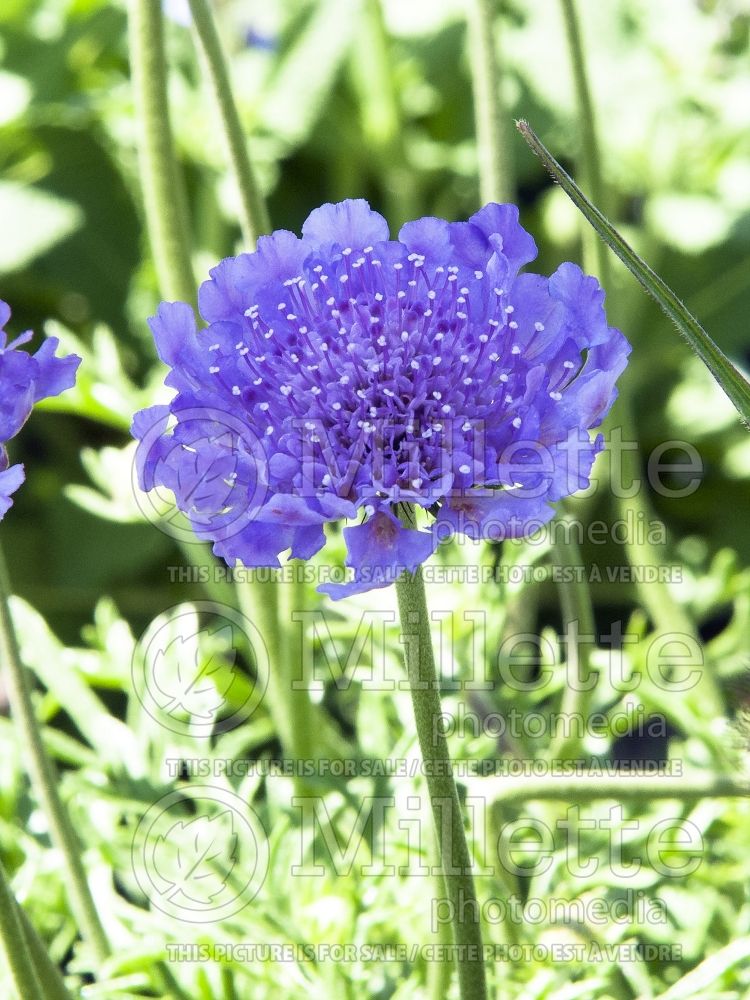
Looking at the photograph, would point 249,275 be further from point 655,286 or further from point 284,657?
point 284,657

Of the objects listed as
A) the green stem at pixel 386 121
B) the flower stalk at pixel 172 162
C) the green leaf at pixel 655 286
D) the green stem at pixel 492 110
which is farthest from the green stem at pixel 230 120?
the green stem at pixel 386 121

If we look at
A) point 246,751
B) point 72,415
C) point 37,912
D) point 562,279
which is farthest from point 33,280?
point 562,279

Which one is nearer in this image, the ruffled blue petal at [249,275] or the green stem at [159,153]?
the ruffled blue petal at [249,275]

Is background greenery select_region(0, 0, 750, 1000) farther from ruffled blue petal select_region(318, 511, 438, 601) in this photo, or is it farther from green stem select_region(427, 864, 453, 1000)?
ruffled blue petal select_region(318, 511, 438, 601)

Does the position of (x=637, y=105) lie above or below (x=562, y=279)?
above

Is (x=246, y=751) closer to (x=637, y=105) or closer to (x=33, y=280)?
(x=33, y=280)

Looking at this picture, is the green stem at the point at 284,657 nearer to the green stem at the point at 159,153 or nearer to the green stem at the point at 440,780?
the green stem at the point at 159,153

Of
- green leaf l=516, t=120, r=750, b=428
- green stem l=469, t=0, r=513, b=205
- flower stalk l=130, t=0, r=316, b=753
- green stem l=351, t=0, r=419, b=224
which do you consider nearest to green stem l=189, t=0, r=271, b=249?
flower stalk l=130, t=0, r=316, b=753
